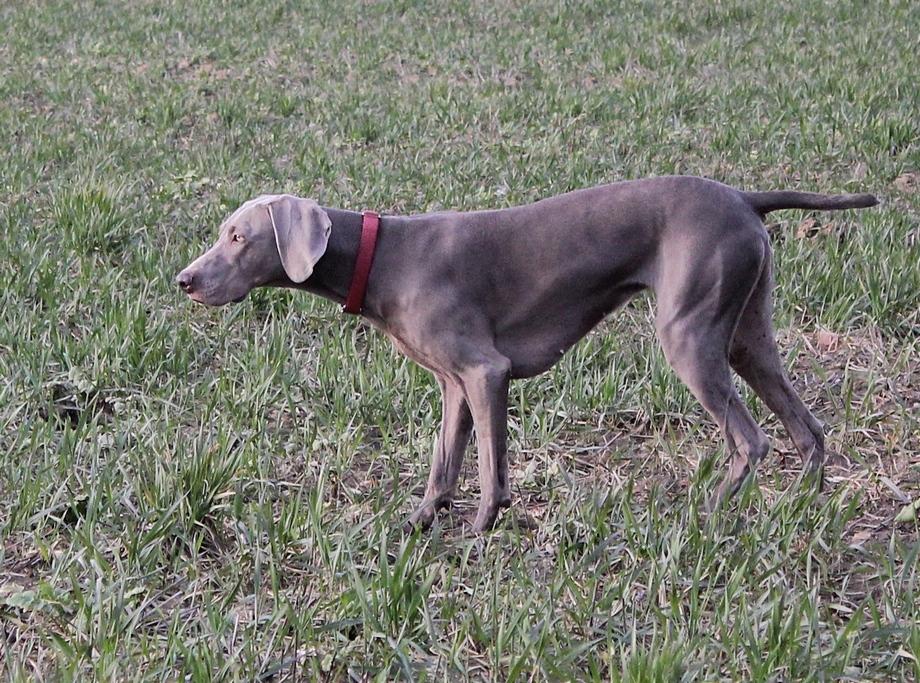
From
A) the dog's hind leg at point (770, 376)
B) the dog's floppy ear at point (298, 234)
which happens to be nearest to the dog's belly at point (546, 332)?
the dog's hind leg at point (770, 376)

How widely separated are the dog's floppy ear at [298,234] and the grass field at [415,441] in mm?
637

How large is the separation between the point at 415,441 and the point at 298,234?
3.23 feet

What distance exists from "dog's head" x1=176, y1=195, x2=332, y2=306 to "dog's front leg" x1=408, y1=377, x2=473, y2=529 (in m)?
0.61

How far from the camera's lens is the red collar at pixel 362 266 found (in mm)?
3326

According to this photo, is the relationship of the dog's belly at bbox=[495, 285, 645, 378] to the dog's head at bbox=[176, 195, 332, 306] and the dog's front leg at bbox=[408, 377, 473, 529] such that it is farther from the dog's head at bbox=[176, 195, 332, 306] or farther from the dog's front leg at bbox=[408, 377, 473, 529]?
the dog's head at bbox=[176, 195, 332, 306]

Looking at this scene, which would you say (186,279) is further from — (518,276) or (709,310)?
(709,310)

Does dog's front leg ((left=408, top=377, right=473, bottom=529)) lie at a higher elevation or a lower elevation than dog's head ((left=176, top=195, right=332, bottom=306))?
lower

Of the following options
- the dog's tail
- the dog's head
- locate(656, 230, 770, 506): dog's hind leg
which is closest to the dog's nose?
the dog's head

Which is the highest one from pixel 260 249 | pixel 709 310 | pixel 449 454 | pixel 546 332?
pixel 260 249

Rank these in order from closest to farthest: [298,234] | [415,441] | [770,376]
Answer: [298,234] → [770,376] → [415,441]

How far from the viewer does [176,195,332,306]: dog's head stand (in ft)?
10.6

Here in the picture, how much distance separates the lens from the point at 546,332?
352 centimetres

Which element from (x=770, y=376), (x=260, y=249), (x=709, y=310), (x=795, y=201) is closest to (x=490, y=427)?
(x=709, y=310)

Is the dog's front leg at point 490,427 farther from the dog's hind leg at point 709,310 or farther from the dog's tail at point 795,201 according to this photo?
the dog's tail at point 795,201
